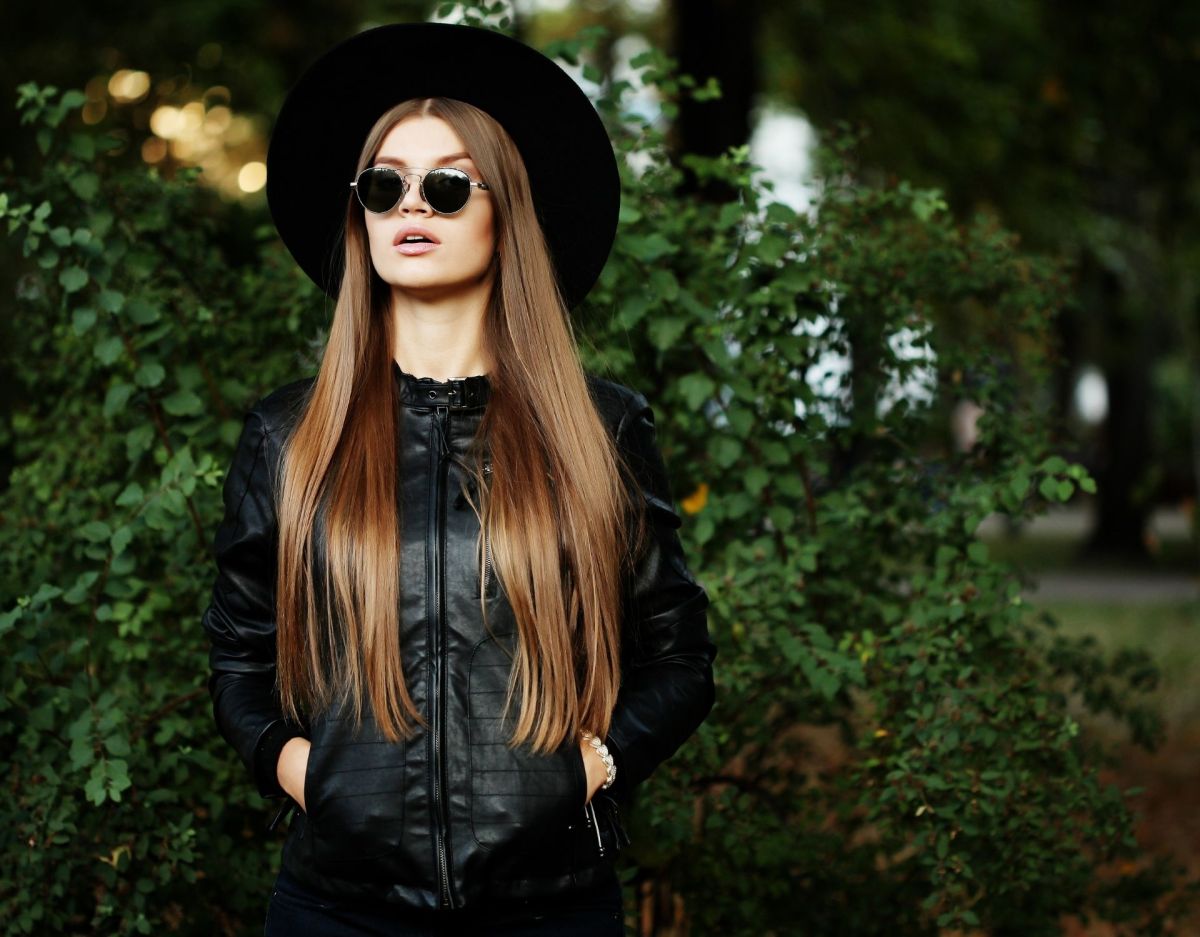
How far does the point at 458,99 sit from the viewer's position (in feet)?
8.66

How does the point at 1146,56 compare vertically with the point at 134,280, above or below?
above

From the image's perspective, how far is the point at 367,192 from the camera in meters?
2.49

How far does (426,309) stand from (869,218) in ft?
6.40

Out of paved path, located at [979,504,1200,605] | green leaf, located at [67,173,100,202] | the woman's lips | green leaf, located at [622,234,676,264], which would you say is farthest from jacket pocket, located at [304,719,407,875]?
paved path, located at [979,504,1200,605]

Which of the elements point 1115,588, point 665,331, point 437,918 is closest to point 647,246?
point 665,331

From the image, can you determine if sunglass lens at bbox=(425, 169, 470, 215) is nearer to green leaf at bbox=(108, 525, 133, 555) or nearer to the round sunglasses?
the round sunglasses

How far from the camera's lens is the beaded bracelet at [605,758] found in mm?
2301

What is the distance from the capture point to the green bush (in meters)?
3.32

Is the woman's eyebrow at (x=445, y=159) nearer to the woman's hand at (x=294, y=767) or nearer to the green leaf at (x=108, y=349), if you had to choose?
the woman's hand at (x=294, y=767)

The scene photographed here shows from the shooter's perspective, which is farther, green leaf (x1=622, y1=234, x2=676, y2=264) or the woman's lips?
green leaf (x1=622, y1=234, x2=676, y2=264)

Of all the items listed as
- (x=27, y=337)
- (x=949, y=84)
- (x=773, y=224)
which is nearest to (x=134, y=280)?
(x=27, y=337)

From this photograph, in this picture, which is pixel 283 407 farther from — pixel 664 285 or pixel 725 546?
pixel 725 546

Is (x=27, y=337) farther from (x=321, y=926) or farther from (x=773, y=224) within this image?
(x=321, y=926)

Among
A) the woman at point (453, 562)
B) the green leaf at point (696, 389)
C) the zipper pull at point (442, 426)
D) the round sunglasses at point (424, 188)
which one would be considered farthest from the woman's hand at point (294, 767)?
the green leaf at point (696, 389)
